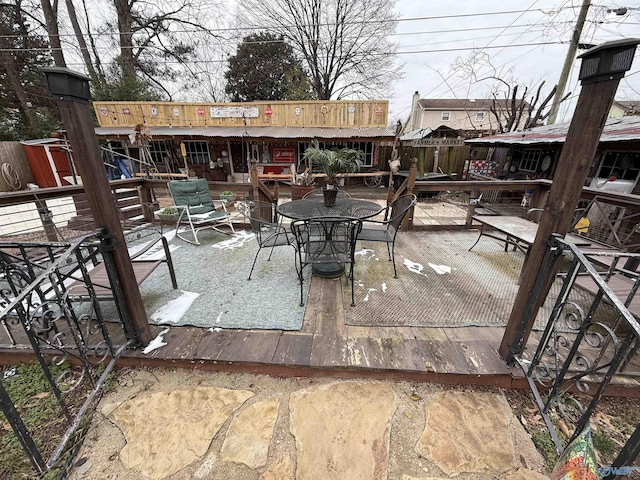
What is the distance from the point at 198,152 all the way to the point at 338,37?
28.6ft

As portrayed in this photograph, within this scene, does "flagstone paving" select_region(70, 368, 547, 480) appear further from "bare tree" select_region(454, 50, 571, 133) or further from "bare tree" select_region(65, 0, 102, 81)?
"bare tree" select_region(65, 0, 102, 81)

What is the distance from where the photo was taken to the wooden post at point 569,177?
43.6 inches

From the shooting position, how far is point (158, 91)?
13.1 m

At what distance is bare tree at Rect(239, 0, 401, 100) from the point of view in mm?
11516

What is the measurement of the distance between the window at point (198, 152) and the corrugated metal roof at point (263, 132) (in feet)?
2.44

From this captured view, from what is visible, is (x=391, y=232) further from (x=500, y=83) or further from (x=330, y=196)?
(x=500, y=83)

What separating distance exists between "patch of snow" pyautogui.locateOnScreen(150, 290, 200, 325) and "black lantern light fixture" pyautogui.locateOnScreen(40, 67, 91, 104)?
1.57 m

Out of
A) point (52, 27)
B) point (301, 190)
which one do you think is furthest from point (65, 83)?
point (52, 27)

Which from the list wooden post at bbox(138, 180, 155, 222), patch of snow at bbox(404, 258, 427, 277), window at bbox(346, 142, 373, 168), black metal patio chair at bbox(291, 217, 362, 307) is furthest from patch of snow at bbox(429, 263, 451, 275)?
window at bbox(346, 142, 373, 168)

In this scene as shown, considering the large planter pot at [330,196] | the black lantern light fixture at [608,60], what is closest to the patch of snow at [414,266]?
the large planter pot at [330,196]

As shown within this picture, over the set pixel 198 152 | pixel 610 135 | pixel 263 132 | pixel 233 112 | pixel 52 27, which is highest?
pixel 52 27

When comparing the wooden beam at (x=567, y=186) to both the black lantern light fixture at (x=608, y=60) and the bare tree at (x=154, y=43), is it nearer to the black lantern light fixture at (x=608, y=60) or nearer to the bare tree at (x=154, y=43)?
the black lantern light fixture at (x=608, y=60)

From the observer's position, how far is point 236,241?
3.78 metres

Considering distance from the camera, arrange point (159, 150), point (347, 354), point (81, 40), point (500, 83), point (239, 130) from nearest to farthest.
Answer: point (347, 354), point (500, 83), point (239, 130), point (81, 40), point (159, 150)
